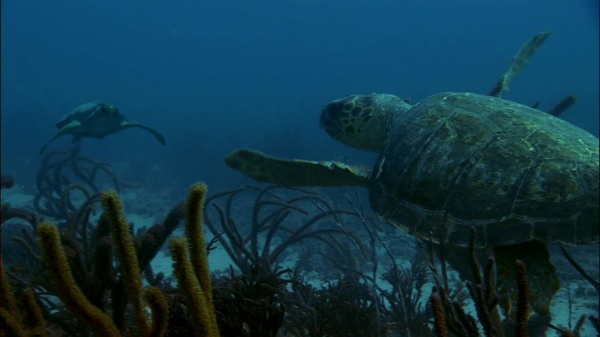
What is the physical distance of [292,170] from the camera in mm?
4164

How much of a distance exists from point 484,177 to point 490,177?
0.13ft

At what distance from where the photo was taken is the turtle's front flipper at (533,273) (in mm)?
2939

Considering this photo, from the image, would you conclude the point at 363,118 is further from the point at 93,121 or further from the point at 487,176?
the point at 93,121

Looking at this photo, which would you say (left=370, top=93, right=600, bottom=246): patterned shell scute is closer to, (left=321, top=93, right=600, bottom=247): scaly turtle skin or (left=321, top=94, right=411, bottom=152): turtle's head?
(left=321, top=93, right=600, bottom=247): scaly turtle skin

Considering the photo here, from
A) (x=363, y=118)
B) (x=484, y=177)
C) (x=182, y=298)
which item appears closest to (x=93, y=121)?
(x=363, y=118)

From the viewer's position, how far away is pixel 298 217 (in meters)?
11.1

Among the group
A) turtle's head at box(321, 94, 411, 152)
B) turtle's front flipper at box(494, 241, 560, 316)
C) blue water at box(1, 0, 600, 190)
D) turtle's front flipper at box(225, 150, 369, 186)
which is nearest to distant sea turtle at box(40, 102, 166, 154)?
turtle's head at box(321, 94, 411, 152)

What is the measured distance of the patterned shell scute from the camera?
303 cm

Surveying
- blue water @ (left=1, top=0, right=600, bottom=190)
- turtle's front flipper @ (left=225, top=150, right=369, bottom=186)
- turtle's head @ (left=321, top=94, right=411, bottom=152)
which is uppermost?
blue water @ (left=1, top=0, right=600, bottom=190)

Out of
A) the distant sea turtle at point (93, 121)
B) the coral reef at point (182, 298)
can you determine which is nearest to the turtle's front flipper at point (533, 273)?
the coral reef at point (182, 298)

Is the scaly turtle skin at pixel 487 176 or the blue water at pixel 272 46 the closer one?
the scaly turtle skin at pixel 487 176

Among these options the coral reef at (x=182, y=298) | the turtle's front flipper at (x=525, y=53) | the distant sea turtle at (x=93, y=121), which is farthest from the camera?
the distant sea turtle at (x=93, y=121)

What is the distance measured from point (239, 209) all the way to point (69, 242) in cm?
953

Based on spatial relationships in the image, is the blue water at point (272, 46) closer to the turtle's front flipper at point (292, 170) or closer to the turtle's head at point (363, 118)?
the turtle's head at point (363, 118)
